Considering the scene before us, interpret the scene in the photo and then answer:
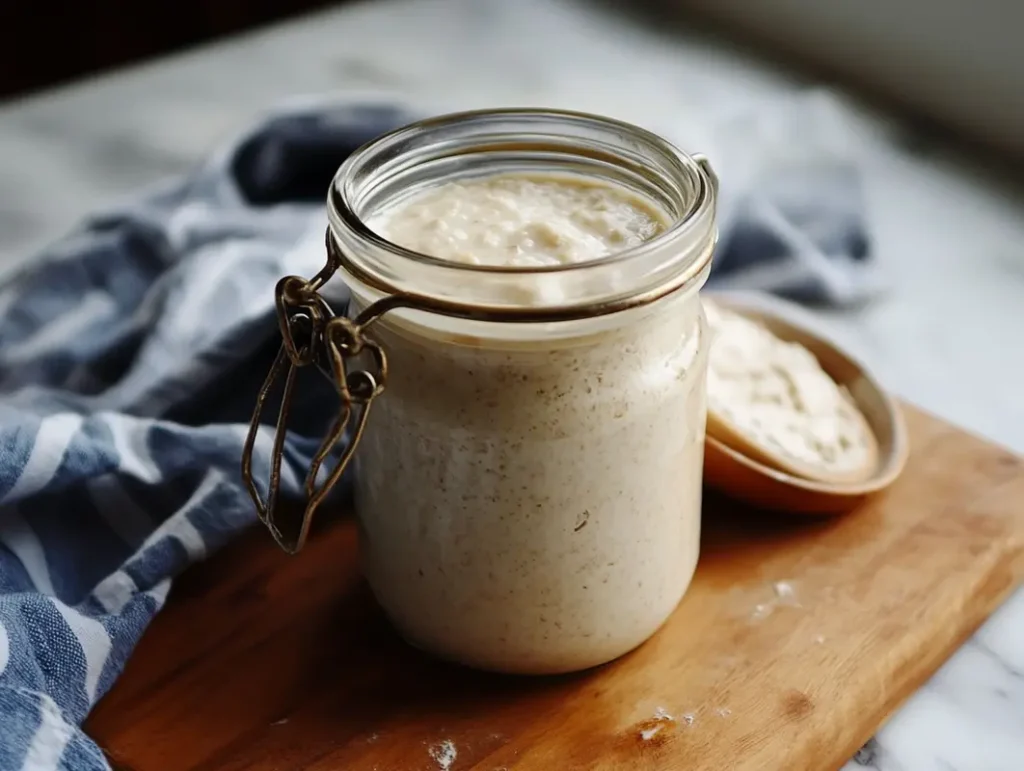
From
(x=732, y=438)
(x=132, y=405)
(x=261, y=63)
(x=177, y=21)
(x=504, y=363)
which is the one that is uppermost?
(x=504, y=363)

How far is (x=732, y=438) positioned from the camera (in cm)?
73

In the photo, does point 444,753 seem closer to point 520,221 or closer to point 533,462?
point 533,462

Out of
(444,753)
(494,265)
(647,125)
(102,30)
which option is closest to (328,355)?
(494,265)

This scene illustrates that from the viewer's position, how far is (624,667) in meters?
0.66

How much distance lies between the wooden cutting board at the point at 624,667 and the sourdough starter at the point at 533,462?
0.03 meters

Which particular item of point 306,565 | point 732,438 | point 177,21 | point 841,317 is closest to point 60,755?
point 306,565

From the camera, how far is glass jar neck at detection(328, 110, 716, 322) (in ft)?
1.75

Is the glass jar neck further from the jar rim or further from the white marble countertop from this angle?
the white marble countertop

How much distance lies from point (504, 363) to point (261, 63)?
3.43 ft

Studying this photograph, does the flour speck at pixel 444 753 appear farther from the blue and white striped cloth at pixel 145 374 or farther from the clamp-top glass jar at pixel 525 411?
the blue and white striped cloth at pixel 145 374

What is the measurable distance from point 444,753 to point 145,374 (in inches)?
14.9

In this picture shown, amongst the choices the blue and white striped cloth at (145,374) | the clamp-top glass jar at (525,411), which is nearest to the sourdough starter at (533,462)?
the clamp-top glass jar at (525,411)

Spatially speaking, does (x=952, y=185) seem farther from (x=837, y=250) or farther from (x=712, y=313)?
(x=712, y=313)

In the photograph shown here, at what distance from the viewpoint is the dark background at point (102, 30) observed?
6.54ft
